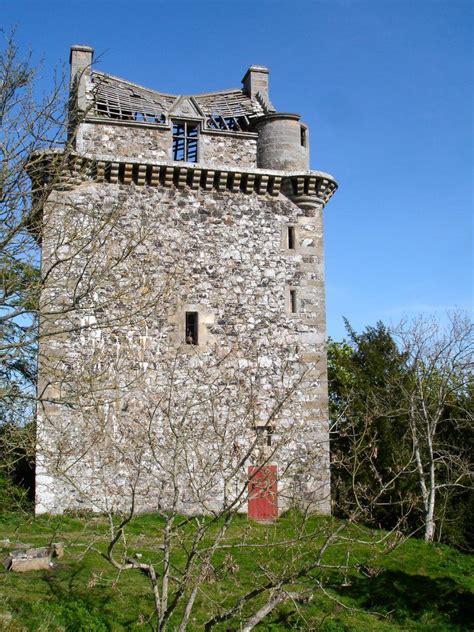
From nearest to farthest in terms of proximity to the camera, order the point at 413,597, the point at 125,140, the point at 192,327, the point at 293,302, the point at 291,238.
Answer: the point at 413,597 < the point at 192,327 < the point at 125,140 < the point at 293,302 < the point at 291,238

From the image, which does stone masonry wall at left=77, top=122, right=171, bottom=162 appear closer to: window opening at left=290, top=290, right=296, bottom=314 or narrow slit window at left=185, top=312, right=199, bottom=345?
narrow slit window at left=185, top=312, right=199, bottom=345

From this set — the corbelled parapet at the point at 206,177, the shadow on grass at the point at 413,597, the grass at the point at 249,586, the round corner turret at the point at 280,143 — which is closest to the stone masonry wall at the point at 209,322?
the corbelled parapet at the point at 206,177

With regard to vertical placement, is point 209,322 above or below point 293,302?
below

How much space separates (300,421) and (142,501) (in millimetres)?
3903

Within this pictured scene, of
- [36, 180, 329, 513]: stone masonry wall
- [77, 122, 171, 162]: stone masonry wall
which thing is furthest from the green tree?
[77, 122, 171, 162]: stone masonry wall

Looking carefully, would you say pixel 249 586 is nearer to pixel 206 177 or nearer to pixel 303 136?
pixel 206 177

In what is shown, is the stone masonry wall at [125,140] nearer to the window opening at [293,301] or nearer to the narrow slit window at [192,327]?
the narrow slit window at [192,327]

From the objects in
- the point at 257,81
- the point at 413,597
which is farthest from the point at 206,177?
the point at 413,597

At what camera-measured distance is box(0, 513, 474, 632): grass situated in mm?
9704

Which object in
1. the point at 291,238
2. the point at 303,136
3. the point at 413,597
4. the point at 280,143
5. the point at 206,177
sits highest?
the point at 303,136

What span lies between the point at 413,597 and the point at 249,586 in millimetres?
2827

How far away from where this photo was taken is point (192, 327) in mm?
16531

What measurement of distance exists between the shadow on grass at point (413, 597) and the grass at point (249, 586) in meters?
0.02

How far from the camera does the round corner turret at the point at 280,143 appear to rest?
1755 centimetres
